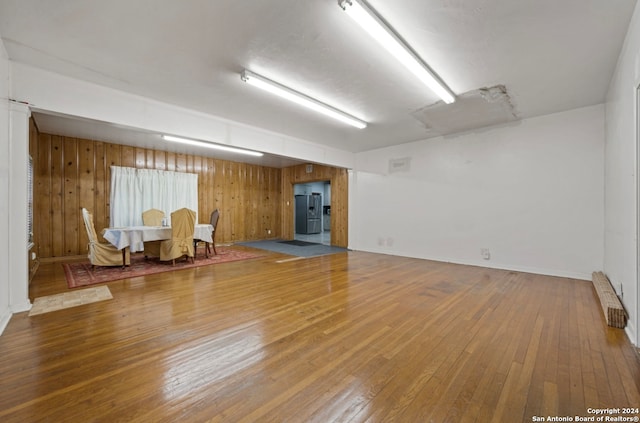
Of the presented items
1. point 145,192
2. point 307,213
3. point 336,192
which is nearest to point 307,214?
point 307,213

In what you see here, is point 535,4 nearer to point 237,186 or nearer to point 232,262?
point 232,262

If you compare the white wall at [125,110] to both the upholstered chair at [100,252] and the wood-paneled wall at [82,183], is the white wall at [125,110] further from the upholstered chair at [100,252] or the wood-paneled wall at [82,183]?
the wood-paneled wall at [82,183]

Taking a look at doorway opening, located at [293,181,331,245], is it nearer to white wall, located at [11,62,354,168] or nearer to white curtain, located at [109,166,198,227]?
white curtain, located at [109,166,198,227]

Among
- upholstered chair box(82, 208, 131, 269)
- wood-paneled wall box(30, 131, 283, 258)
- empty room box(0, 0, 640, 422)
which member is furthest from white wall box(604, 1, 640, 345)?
wood-paneled wall box(30, 131, 283, 258)

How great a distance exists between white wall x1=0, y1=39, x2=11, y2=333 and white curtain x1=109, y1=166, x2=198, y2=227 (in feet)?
12.8

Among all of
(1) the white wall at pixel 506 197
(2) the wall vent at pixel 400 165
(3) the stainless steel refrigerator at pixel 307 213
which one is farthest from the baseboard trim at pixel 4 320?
(3) the stainless steel refrigerator at pixel 307 213

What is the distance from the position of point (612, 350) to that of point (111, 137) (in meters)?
8.11

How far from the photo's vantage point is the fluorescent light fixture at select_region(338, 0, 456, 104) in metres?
1.90

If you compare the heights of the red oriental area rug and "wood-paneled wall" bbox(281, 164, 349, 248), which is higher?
"wood-paneled wall" bbox(281, 164, 349, 248)

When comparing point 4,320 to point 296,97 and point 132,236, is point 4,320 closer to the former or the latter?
point 132,236

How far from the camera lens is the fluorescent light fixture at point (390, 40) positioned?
1899 millimetres

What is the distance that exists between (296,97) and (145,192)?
202 inches

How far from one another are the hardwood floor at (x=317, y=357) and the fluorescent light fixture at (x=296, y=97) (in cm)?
258

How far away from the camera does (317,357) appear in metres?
1.87
